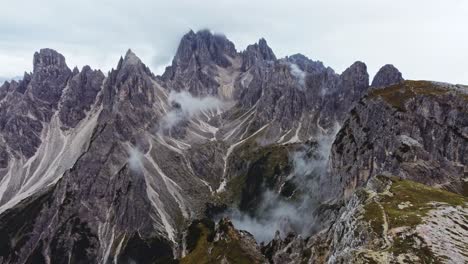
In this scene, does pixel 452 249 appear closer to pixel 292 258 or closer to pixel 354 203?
pixel 354 203

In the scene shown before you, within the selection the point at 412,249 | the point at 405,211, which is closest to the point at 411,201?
the point at 405,211

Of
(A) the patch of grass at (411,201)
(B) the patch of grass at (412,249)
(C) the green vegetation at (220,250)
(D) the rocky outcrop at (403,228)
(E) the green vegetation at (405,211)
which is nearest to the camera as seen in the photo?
(B) the patch of grass at (412,249)

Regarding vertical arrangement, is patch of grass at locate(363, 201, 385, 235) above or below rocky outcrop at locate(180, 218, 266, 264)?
above

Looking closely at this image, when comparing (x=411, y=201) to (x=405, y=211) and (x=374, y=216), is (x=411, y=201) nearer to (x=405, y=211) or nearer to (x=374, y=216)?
(x=405, y=211)

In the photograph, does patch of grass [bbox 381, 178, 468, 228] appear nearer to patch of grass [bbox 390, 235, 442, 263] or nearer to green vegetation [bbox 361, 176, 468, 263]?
green vegetation [bbox 361, 176, 468, 263]

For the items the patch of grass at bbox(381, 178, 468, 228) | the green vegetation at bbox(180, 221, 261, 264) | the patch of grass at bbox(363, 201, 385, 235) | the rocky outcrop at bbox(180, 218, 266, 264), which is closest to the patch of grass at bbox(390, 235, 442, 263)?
the patch of grass at bbox(363, 201, 385, 235)

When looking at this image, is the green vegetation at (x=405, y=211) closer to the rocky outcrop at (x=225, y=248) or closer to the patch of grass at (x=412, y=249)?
the patch of grass at (x=412, y=249)

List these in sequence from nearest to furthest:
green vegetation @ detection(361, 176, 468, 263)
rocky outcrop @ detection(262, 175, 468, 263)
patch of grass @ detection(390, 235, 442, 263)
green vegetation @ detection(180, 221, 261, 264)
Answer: patch of grass @ detection(390, 235, 442, 263) < rocky outcrop @ detection(262, 175, 468, 263) < green vegetation @ detection(361, 176, 468, 263) < green vegetation @ detection(180, 221, 261, 264)

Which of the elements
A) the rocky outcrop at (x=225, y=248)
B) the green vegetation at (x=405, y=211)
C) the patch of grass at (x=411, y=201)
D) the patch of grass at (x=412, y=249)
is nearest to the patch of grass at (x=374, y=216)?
the green vegetation at (x=405, y=211)

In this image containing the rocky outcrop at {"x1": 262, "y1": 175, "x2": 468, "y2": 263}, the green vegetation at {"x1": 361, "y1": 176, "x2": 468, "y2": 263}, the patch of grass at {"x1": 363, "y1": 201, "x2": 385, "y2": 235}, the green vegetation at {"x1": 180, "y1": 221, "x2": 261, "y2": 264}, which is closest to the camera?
the rocky outcrop at {"x1": 262, "y1": 175, "x2": 468, "y2": 263}

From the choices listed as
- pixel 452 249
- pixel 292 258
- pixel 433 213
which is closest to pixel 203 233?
pixel 292 258

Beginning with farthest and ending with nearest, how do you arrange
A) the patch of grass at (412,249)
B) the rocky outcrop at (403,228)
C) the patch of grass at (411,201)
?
the patch of grass at (411,201), the rocky outcrop at (403,228), the patch of grass at (412,249)

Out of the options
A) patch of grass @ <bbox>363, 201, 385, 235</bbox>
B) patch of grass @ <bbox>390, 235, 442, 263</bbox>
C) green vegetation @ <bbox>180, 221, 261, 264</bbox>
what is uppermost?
patch of grass @ <bbox>363, 201, 385, 235</bbox>

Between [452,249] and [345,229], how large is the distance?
20.9m
